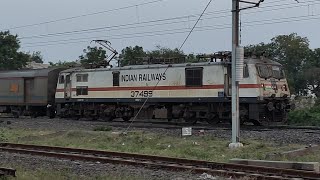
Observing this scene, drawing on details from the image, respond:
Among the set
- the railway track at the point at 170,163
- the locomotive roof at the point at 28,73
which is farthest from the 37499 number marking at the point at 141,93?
the railway track at the point at 170,163

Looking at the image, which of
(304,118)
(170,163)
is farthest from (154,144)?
(304,118)

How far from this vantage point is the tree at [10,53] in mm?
58750

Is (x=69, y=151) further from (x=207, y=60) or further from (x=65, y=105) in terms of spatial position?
(x=65, y=105)

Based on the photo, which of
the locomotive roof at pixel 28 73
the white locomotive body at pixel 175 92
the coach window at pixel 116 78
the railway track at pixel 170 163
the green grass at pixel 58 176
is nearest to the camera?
the green grass at pixel 58 176

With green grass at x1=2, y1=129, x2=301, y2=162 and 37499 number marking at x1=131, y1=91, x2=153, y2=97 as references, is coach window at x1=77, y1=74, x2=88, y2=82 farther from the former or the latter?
green grass at x1=2, y1=129, x2=301, y2=162

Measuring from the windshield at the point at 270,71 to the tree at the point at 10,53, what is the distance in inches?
1625

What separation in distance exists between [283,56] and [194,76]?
165 feet

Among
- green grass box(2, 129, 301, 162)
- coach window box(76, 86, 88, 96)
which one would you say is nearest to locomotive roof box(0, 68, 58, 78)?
coach window box(76, 86, 88, 96)

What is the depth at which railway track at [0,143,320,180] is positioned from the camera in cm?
1017

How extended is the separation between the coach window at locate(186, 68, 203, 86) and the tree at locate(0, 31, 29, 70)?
127 ft

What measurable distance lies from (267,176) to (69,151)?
23.9ft

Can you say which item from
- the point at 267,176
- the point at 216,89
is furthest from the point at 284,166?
the point at 216,89

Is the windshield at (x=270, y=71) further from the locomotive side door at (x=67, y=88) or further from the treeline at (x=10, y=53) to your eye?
the treeline at (x=10, y=53)

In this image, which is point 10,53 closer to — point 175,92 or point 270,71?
point 175,92
